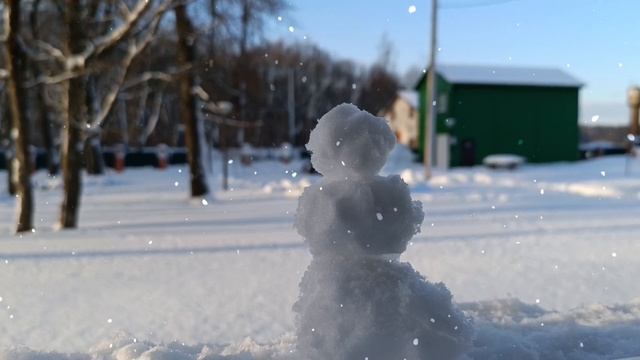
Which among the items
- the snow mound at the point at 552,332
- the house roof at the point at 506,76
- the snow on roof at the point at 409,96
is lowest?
the snow mound at the point at 552,332

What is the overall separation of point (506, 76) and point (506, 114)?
87.1 inches

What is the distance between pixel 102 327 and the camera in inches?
256

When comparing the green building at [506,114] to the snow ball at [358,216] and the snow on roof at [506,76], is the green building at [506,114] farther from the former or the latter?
the snow ball at [358,216]

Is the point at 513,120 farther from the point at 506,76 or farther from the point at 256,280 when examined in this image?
the point at 256,280

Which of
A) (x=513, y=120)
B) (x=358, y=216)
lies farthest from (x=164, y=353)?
(x=513, y=120)

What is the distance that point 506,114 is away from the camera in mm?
43531

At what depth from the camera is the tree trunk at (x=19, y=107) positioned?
47.2 ft

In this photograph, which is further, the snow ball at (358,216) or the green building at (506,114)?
the green building at (506,114)

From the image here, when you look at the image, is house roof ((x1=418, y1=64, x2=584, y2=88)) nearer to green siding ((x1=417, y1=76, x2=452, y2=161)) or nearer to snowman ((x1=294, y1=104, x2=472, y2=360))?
green siding ((x1=417, y1=76, x2=452, y2=161))

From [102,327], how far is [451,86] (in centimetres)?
3772

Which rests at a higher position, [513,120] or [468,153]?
[513,120]

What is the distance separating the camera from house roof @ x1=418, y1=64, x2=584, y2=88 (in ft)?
141

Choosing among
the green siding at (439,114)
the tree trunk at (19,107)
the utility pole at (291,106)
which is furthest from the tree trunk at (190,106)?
the utility pole at (291,106)

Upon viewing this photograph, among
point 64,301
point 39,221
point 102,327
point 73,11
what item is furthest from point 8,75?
point 102,327
